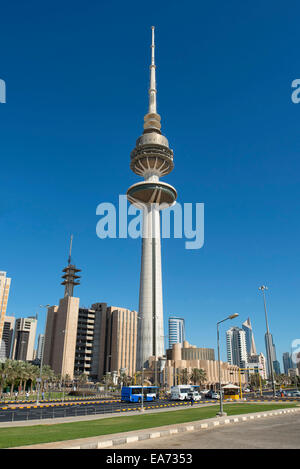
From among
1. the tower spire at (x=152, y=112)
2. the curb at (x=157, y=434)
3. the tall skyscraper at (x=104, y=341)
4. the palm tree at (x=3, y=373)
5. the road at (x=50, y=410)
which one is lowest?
the road at (x=50, y=410)

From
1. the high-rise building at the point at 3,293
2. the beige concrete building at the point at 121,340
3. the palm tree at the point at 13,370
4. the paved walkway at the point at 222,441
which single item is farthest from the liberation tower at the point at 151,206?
the paved walkway at the point at 222,441

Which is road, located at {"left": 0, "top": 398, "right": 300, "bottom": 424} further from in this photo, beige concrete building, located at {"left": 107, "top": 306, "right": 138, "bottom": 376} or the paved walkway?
beige concrete building, located at {"left": 107, "top": 306, "right": 138, "bottom": 376}

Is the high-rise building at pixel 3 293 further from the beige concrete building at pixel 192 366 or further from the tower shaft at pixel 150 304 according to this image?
the beige concrete building at pixel 192 366

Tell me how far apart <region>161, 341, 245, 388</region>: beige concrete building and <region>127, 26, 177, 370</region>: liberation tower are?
258 inches

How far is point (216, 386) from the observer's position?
120m

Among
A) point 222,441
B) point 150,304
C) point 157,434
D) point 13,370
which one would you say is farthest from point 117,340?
point 222,441

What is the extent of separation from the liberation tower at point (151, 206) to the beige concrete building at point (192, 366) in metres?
6.56

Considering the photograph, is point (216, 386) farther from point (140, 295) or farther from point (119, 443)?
point (119, 443)

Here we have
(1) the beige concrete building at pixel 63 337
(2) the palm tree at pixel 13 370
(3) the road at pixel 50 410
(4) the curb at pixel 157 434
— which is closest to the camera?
(4) the curb at pixel 157 434

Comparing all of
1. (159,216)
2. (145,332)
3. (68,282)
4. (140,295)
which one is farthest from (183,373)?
(68,282)

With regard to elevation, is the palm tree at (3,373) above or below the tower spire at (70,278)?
below

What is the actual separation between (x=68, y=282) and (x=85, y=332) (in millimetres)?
22805

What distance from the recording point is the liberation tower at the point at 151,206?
10988 centimetres

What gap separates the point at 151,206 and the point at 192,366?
179ft
